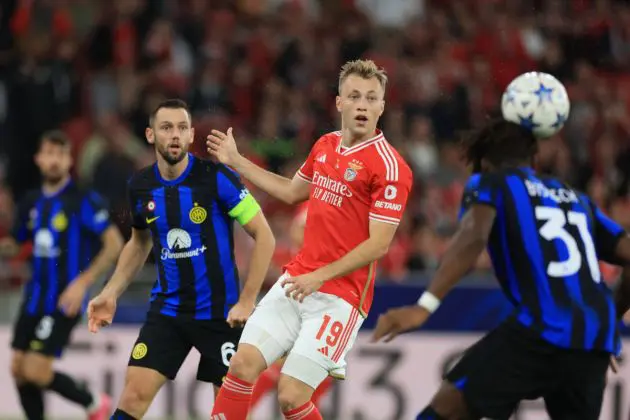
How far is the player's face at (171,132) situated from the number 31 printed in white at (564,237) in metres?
2.35

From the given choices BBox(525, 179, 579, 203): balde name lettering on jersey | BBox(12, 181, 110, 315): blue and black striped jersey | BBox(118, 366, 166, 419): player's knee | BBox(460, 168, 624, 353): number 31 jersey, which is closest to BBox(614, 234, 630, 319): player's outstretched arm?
BBox(460, 168, 624, 353): number 31 jersey

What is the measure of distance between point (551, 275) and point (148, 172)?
8.99 feet

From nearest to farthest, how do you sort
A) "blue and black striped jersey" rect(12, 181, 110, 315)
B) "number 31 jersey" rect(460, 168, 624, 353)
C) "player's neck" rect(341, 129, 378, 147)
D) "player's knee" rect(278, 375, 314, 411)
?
"number 31 jersey" rect(460, 168, 624, 353) → "player's knee" rect(278, 375, 314, 411) → "player's neck" rect(341, 129, 378, 147) → "blue and black striped jersey" rect(12, 181, 110, 315)

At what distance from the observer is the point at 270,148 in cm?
1390

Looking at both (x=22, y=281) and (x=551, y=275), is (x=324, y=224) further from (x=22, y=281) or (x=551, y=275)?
(x=22, y=281)

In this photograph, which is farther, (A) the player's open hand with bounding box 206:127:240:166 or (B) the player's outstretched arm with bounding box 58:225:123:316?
(B) the player's outstretched arm with bounding box 58:225:123:316

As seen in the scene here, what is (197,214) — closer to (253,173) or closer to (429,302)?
(253,173)

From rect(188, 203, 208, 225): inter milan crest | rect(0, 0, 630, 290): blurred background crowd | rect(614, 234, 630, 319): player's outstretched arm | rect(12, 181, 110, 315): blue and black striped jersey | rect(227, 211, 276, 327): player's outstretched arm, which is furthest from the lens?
rect(0, 0, 630, 290): blurred background crowd

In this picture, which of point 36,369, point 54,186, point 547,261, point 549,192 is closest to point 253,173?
point 549,192

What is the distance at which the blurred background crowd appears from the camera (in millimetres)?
14070

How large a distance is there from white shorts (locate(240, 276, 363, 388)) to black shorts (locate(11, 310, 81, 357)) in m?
3.62

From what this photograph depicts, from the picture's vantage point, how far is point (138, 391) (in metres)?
7.33

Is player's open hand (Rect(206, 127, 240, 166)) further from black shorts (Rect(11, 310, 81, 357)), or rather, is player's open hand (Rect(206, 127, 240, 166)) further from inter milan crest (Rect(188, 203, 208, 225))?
black shorts (Rect(11, 310, 81, 357))

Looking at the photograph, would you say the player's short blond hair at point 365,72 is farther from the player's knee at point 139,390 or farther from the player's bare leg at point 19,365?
the player's bare leg at point 19,365
